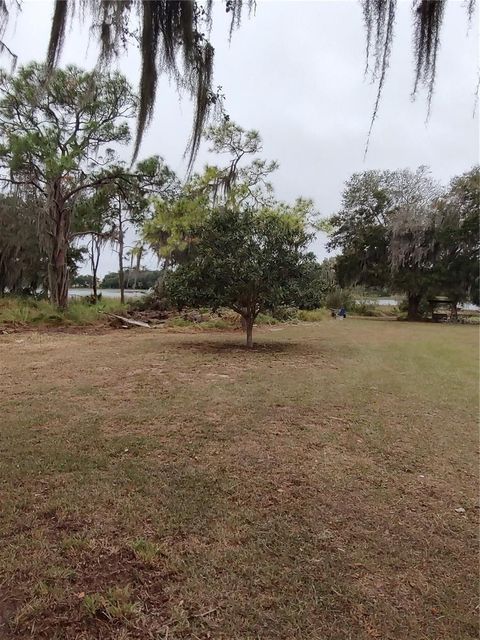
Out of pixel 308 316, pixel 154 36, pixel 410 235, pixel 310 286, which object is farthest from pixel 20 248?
pixel 154 36

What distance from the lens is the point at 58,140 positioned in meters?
13.0

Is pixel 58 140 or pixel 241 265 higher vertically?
pixel 58 140

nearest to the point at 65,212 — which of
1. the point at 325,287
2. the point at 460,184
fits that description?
the point at 325,287

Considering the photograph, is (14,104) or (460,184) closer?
(14,104)

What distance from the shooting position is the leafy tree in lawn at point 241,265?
809cm

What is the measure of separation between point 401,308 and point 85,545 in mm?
25003

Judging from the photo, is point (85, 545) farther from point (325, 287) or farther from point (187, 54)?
point (325, 287)

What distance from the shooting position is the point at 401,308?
976 inches

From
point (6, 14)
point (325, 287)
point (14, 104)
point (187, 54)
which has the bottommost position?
point (325, 287)

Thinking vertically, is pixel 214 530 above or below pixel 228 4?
below

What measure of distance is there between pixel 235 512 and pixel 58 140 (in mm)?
13680

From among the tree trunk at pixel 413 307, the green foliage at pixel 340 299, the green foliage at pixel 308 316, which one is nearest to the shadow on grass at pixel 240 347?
the green foliage at pixel 308 316

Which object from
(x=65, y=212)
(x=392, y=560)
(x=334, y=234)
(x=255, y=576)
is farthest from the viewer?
(x=334, y=234)

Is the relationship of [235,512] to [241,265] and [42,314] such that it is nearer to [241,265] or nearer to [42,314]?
[241,265]
